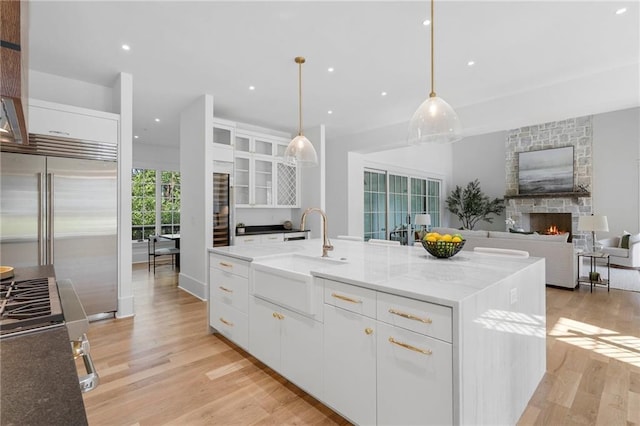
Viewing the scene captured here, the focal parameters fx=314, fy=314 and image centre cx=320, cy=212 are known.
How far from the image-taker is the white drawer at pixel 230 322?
2.53 meters

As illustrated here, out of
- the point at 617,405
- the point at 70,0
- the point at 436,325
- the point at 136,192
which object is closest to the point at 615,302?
the point at 617,405

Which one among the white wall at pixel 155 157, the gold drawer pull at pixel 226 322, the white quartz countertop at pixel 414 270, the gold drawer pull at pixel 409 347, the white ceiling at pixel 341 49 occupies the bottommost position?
the gold drawer pull at pixel 226 322

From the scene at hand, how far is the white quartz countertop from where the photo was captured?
4.62 ft

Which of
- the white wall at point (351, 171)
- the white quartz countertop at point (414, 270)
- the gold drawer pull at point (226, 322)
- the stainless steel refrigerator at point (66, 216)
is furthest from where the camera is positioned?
the white wall at point (351, 171)

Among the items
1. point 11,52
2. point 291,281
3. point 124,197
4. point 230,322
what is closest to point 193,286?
point 124,197

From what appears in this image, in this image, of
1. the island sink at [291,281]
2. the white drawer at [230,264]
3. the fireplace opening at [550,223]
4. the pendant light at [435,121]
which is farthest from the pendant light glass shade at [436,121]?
the fireplace opening at [550,223]

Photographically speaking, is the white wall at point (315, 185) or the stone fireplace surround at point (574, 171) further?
the stone fireplace surround at point (574, 171)

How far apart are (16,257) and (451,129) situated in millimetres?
4021

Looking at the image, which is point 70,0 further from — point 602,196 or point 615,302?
point 602,196

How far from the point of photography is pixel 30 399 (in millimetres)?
602

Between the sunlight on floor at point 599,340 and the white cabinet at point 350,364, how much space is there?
237 centimetres

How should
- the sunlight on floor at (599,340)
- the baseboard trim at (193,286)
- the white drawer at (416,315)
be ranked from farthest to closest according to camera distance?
the baseboard trim at (193,286) → the sunlight on floor at (599,340) → the white drawer at (416,315)

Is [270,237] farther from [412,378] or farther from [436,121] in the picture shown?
[412,378]

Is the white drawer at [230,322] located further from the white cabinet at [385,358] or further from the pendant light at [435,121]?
the pendant light at [435,121]
